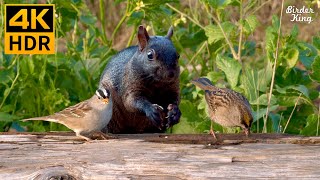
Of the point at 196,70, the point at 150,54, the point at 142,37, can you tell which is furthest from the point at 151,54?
the point at 196,70

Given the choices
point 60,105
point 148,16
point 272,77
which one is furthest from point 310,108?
point 60,105

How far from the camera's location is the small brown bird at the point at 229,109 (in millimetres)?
3830

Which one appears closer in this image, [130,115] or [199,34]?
[130,115]

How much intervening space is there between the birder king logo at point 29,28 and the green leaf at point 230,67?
1.12 m

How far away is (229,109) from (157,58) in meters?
0.59

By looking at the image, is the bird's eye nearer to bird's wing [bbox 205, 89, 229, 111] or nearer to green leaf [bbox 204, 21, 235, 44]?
bird's wing [bbox 205, 89, 229, 111]

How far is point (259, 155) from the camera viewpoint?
3.47 metres

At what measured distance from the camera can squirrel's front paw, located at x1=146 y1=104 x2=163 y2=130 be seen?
14.0 feet

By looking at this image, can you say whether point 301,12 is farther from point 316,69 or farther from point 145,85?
point 145,85

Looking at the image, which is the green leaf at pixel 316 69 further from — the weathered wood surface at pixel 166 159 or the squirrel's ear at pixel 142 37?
the weathered wood surface at pixel 166 159

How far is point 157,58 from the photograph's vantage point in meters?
4.31

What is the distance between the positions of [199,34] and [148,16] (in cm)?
37

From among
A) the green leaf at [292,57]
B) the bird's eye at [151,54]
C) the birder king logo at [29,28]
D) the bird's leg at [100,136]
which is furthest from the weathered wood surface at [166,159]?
the birder king logo at [29,28]

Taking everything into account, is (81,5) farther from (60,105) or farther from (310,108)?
(310,108)
